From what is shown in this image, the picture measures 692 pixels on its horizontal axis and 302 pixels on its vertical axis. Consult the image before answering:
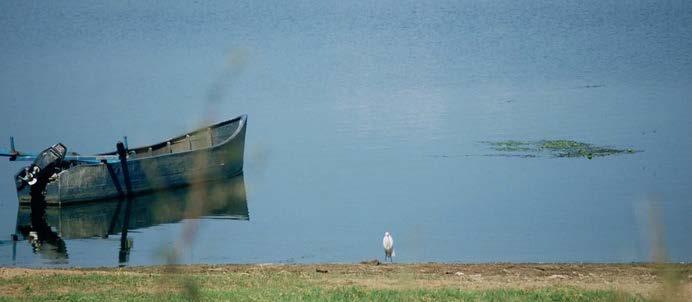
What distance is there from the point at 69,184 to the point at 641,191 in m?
14.7

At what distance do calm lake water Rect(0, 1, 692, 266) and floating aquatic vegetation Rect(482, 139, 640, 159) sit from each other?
2.12 feet

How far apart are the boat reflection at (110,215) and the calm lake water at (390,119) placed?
0.98 feet

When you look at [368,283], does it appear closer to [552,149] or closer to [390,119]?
[552,149]

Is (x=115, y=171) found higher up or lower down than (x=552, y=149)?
lower down

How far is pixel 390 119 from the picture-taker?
40.2m

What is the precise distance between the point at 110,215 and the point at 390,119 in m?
14.6

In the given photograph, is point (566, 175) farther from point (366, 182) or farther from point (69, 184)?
point (69, 184)

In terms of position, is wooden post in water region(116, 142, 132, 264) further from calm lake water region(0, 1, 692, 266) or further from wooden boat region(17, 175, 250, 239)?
calm lake water region(0, 1, 692, 266)

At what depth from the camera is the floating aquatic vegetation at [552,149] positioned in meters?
32.3

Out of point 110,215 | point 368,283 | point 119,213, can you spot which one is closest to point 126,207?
point 119,213

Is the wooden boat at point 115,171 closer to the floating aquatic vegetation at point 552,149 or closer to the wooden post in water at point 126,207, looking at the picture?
the wooden post in water at point 126,207

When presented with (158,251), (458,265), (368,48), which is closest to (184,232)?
(158,251)

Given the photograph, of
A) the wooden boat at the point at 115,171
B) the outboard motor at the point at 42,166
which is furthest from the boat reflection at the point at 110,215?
the outboard motor at the point at 42,166

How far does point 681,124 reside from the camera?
36.8m
